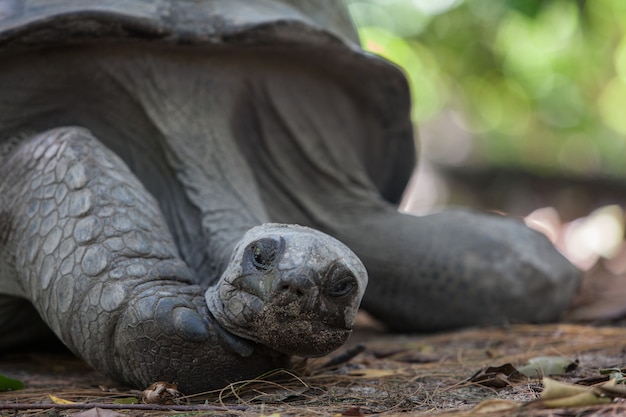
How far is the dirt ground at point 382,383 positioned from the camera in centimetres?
162

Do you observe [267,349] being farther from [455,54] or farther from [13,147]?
[455,54]

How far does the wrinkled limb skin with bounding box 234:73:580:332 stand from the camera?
2889 millimetres

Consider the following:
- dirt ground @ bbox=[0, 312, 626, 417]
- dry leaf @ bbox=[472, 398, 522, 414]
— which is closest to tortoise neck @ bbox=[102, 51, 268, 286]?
dirt ground @ bbox=[0, 312, 626, 417]

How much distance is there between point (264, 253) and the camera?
165cm

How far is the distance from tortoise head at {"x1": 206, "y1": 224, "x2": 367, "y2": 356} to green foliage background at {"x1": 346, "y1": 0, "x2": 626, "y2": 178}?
8.92m

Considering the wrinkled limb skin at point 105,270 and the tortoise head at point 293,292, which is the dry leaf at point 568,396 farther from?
the wrinkled limb skin at point 105,270

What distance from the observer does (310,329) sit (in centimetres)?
164

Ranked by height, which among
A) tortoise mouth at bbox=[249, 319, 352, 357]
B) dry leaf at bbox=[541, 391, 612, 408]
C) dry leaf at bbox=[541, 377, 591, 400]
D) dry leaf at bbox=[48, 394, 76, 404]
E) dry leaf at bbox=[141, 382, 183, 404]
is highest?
tortoise mouth at bbox=[249, 319, 352, 357]

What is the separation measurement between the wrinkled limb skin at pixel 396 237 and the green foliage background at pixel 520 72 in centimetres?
747

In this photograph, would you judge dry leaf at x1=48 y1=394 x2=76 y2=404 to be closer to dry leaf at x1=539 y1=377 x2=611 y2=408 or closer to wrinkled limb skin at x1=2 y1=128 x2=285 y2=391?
wrinkled limb skin at x1=2 y1=128 x2=285 y2=391

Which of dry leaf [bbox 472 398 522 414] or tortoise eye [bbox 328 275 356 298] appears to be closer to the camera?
dry leaf [bbox 472 398 522 414]

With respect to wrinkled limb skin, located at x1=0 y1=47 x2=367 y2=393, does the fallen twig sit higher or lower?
lower

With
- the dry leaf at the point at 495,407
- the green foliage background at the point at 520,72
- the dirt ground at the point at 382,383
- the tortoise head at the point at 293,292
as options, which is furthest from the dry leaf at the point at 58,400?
the green foliage background at the point at 520,72

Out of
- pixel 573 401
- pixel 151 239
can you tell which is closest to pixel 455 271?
pixel 151 239
